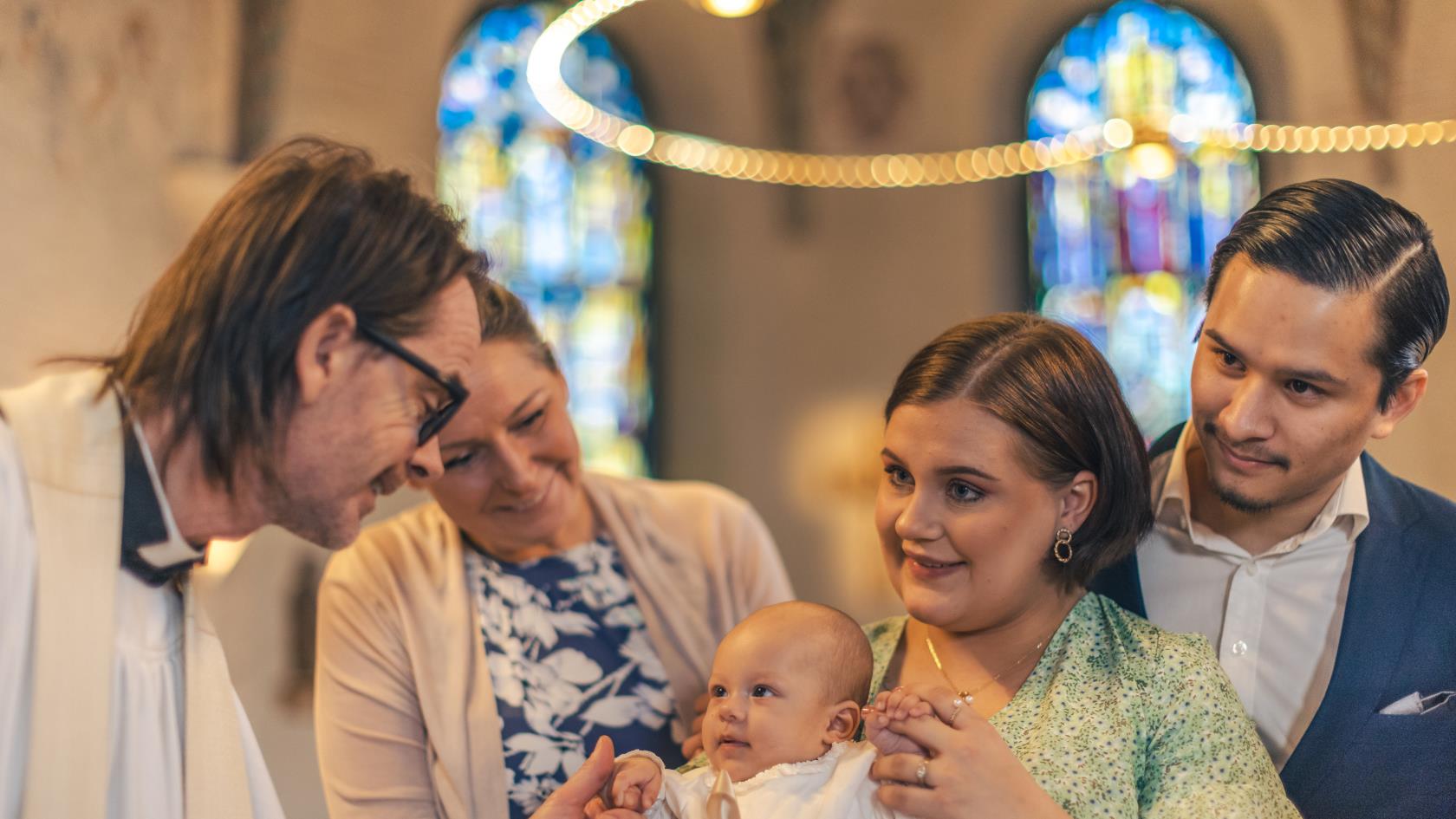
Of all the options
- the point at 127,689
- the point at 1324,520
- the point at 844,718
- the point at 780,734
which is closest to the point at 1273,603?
the point at 1324,520

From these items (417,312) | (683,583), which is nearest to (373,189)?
(417,312)

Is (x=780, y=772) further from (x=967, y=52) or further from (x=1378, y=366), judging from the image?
(x=967, y=52)

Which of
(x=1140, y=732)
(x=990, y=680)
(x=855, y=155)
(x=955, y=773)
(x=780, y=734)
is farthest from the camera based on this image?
(x=855, y=155)

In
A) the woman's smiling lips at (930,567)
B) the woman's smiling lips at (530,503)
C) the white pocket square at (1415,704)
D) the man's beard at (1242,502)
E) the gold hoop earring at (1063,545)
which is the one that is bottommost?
the white pocket square at (1415,704)

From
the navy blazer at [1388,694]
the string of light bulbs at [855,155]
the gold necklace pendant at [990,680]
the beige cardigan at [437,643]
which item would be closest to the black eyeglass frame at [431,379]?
the beige cardigan at [437,643]

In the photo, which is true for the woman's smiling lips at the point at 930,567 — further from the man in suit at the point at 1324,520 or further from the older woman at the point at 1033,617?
the man in suit at the point at 1324,520

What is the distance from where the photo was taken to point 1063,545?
90.2 inches

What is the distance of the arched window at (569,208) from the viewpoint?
9328 mm

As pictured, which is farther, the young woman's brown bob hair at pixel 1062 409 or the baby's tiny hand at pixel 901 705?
the young woman's brown bob hair at pixel 1062 409

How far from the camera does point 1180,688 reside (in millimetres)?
2162

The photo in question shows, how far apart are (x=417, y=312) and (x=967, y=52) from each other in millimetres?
8460

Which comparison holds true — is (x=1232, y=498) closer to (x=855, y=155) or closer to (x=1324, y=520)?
(x=1324, y=520)

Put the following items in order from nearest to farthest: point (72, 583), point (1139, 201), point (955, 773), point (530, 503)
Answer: point (72, 583) → point (955, 773) → point (530, 503) → point (1139, 201)

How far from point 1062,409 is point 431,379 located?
1006mm
